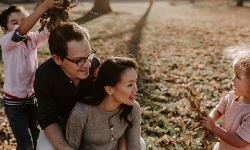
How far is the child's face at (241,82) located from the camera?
1.88 m

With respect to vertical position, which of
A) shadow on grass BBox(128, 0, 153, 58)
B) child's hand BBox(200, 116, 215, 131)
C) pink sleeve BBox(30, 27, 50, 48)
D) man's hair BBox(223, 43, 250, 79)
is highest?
man's hair BBox(223, 43, 250, 79)

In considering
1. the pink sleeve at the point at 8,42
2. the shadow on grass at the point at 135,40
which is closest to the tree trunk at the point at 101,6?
the shadow on grass at the point at 135,40

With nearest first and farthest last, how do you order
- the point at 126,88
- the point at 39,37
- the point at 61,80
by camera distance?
the point at 126,88 → the point at 61,80 → the point at 39,37

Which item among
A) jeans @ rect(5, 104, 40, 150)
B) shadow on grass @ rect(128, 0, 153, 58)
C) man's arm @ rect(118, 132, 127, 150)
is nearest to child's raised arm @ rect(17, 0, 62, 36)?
jeans @ rect(5, 104, 40, 150)

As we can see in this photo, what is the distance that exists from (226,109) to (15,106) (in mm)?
2437

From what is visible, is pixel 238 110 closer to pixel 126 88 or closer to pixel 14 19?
pixel 126 88

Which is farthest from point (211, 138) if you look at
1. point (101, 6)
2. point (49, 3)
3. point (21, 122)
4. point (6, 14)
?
point (101, 6)

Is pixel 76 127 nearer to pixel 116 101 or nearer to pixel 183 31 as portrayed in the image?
pixel 116 101

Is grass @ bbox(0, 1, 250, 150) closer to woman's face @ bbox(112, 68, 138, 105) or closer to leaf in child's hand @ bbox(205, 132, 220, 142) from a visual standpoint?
woman's face @ bbox(112, 68, 138, 105)

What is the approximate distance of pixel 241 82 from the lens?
6.26 feet

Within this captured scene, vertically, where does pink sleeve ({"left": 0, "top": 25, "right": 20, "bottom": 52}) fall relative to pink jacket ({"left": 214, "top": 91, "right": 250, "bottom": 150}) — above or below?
above

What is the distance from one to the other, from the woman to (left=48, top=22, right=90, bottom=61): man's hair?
15.6 inches

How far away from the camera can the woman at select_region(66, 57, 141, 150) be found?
2152 mm

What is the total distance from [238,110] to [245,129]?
0.61ft
